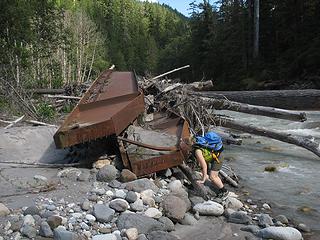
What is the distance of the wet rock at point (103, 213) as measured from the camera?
4.86m

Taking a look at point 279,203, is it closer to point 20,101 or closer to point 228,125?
point 228,125

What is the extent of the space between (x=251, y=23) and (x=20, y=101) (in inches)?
1301

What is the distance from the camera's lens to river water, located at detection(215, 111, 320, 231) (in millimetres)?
6465

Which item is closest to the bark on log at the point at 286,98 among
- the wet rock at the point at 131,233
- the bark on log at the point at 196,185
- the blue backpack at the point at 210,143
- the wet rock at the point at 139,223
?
the bark on log at the point at 196,185

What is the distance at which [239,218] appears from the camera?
554cm

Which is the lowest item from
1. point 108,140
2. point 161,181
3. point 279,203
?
point 279,203

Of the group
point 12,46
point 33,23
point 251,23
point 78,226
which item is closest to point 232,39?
point 251,23

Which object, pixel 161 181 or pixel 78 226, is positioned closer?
pixel 78 226

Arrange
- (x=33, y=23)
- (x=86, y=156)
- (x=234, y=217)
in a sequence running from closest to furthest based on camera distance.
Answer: (x=234, y=217), (x=86, y=156), (x=33, y=23)

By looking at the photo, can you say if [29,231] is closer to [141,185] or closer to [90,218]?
[90,218]

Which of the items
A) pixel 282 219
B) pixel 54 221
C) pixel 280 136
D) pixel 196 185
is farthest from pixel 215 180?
pixel 280 136

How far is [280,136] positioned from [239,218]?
4.54m

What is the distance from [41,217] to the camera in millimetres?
4781

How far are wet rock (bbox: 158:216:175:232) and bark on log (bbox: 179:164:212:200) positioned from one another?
1.17 metres
